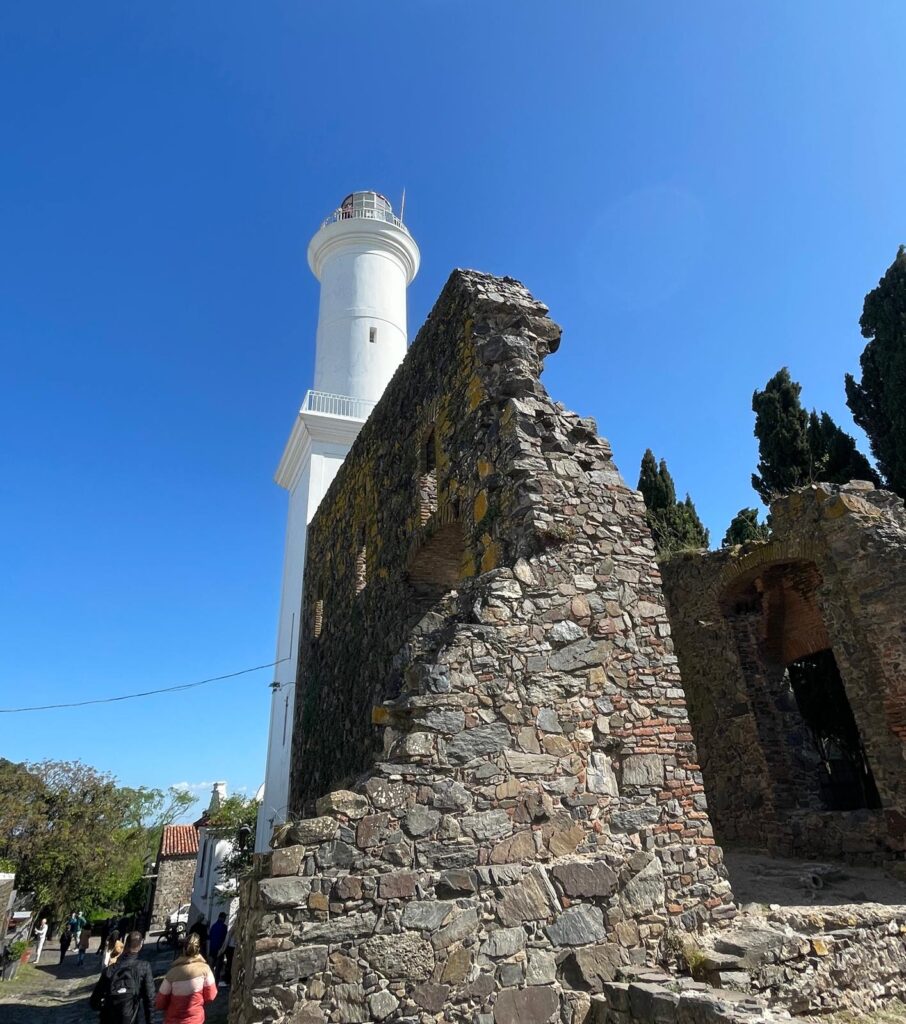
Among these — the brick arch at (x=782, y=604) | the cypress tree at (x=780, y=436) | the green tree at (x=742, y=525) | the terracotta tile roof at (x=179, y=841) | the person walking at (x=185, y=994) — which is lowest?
the person walking at (x=185, y=994)

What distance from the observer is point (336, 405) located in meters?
17.5

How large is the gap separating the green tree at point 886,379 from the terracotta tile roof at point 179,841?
1291 inches

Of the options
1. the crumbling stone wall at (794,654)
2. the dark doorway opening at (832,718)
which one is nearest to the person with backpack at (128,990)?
the crumbling stone wall at (794,654)

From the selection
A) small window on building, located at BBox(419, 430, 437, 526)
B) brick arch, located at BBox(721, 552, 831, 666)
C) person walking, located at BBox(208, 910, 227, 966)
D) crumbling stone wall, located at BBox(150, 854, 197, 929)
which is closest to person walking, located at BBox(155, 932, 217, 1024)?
small window on building, located at BBox(419, 430, 437, 526)

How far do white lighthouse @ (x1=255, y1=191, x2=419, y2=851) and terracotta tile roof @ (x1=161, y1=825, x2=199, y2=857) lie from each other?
870 inches

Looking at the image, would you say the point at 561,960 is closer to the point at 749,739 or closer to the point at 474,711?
the point at 474,711

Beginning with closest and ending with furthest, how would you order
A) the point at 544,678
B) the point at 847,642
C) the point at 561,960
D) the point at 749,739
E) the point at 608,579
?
the point at 561,960, the point at 544,678, the point at 608,579, the point at 847,642, the point at 749,739

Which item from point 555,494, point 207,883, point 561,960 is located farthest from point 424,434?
point 207,883

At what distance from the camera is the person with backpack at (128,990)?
550cm

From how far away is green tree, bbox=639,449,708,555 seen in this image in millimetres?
19234

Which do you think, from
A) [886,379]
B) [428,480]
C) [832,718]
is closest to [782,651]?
[832,718]

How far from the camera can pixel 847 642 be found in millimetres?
8133

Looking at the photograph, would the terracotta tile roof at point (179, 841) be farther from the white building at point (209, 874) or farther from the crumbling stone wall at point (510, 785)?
the crumbling stone wall at point (510, 785)

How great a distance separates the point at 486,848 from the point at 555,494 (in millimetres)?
2433
